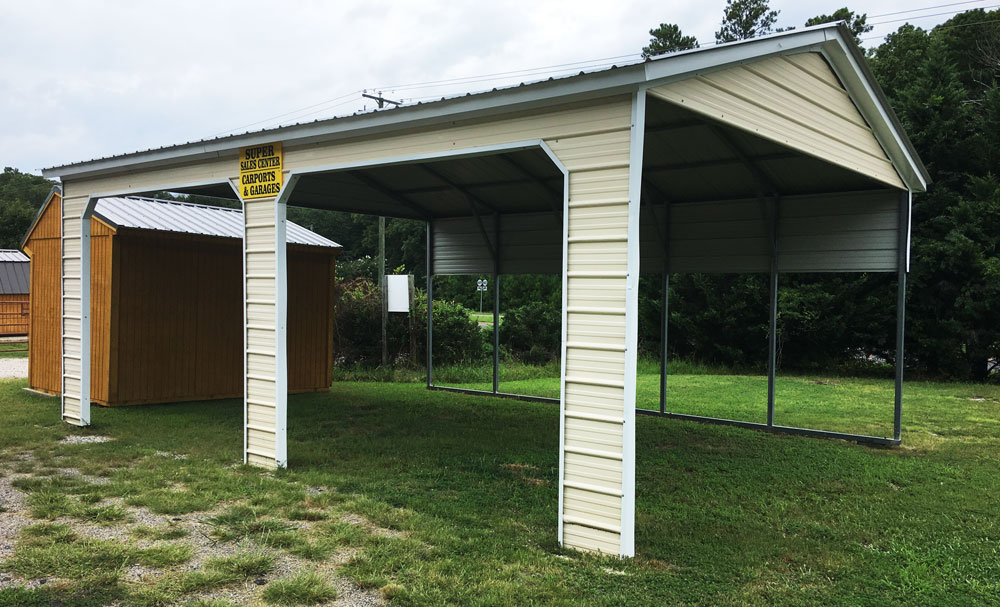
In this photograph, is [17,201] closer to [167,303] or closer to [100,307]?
[100,307]

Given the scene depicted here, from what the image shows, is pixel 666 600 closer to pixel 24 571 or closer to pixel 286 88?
pixel 24 571

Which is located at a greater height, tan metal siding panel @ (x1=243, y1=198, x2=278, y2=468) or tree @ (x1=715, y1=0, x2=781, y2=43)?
tree @ (x1=715, y1=0, x2=781, y2=43)

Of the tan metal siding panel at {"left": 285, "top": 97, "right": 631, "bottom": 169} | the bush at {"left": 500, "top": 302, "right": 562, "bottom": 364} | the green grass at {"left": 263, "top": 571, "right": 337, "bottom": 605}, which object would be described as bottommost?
the green grass at {"left": 263, "top": 571, "right": 337, "bottom": 605}

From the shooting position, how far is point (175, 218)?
36.4 feet

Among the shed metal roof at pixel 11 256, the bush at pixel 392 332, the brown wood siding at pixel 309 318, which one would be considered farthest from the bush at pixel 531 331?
the shed metal roof at pixel 11 256

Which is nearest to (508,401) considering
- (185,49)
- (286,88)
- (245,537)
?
(245,537)

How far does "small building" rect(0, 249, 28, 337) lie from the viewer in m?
22.1

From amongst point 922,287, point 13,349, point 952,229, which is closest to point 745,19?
point 952,229

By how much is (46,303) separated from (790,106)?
1126cm

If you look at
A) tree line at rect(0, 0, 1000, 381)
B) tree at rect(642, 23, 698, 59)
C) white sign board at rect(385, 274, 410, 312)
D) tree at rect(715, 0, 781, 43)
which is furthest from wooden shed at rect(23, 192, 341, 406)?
tree at rect(715, 0, 781, 43)

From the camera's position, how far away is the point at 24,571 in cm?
389

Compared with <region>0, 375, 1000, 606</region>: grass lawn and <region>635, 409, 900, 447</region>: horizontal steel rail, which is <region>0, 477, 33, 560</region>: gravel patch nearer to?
<region>0, 375, 1000, 606</region>: grass lawn

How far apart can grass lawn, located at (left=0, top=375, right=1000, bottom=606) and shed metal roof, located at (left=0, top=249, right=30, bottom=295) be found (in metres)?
15.6

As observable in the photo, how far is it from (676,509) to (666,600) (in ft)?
5.89
